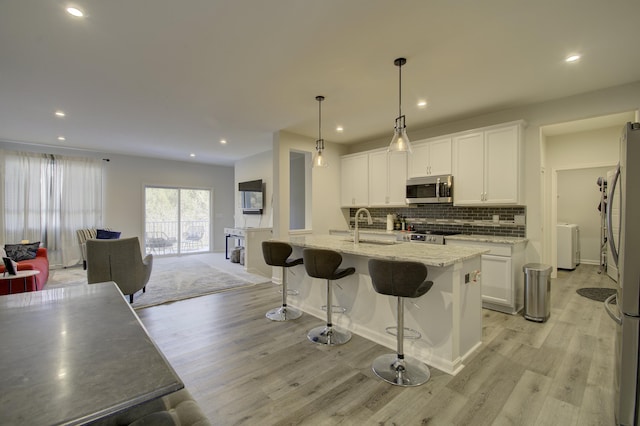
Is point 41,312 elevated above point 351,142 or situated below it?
below

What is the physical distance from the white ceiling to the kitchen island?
1.75 metres

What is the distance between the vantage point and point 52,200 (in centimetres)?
630

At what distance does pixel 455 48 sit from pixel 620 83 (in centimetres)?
224

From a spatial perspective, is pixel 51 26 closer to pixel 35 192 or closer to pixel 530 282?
pixel 530 282

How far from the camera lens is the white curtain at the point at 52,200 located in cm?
589

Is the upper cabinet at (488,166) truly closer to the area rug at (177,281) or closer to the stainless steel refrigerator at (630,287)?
the stainless steel refrigerator at (630,287)

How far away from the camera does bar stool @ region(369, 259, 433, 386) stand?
6.86 feet

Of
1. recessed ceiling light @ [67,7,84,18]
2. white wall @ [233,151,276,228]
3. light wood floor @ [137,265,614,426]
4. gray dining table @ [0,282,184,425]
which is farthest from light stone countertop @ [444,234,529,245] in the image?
recessed ceiling light @ [67,7,84,18]

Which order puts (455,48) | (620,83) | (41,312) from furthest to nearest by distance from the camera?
(620,83) < (455,48) < (41,312)

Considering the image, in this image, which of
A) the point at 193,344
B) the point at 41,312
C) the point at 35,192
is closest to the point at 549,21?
the point at 41,312

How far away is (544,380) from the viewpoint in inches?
87.7

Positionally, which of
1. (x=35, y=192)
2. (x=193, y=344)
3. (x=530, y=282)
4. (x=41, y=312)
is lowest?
(x=193, y=344)

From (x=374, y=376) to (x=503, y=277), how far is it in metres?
2.25

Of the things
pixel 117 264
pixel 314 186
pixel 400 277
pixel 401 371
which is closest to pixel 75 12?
pixel 117 264
